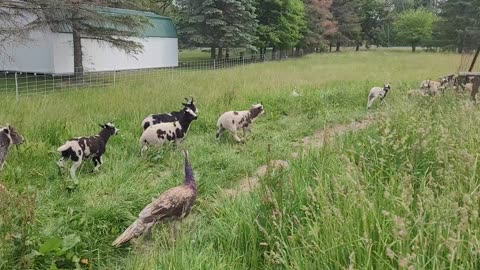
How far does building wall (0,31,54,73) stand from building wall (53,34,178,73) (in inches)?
16.5

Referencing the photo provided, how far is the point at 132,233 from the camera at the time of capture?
4.09 meters

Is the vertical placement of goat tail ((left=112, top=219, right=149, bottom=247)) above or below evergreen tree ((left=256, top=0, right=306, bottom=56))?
below

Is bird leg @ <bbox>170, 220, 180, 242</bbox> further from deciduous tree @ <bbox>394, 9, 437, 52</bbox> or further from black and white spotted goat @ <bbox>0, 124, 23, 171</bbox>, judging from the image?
deciduous tree @ <bbox>394, 9, 437, 52</bbox>

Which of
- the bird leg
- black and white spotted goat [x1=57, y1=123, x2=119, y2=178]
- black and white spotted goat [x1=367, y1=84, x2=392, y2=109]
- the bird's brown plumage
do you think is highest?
black and white spotted goat [x1=367, y1=84, x2=392, y2=109]

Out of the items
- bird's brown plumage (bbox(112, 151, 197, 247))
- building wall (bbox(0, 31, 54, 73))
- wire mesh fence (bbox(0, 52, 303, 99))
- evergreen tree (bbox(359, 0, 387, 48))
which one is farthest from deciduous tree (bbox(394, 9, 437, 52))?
bird's brown plumage (bbox(112, 151, 197, 247))

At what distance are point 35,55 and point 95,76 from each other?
759 centimetres

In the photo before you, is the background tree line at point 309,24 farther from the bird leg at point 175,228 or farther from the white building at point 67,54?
the bird leg at point 175,228

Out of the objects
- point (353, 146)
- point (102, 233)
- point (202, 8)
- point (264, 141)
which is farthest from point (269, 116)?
point (202, 8)

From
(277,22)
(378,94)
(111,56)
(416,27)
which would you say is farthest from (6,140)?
(416,27)

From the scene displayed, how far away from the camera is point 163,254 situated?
346 cm

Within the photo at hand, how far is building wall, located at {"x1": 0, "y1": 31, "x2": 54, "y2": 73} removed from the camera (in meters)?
24.7

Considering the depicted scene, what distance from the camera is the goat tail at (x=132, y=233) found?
13.3 ft

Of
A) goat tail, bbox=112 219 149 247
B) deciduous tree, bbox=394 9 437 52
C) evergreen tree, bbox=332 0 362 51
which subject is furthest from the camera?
deciduous tree, bbox=394 9 437 52

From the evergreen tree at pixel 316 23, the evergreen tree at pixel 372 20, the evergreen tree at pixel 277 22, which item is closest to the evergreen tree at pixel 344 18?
the evergreen tree at pixel 316 23
